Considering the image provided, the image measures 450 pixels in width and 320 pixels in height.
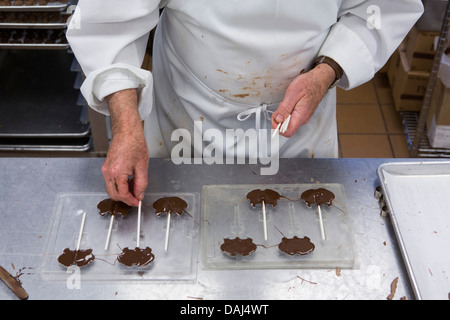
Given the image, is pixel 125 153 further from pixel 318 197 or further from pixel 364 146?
pixel 364 146

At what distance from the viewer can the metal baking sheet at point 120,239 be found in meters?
1.32

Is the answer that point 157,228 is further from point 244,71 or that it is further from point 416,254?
point 416,254

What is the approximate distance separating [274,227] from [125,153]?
45 centimetres

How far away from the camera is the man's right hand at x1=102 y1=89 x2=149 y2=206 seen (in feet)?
4.42

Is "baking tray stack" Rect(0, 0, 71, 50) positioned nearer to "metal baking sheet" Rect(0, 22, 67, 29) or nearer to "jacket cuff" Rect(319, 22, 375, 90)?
"metal baking sheet" Rect(0, 22, 67, 29)

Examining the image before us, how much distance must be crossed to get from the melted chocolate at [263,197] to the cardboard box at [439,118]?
1699 mm

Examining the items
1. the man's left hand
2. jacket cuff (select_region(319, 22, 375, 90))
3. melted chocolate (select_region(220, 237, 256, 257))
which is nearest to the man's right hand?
melted chocolate (select_region(220, 237, 256, 257))

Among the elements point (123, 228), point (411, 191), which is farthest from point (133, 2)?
point (411, 191)

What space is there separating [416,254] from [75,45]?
1.06 meters

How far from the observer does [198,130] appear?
1.73m

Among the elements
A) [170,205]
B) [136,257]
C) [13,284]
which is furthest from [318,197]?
[13,284]

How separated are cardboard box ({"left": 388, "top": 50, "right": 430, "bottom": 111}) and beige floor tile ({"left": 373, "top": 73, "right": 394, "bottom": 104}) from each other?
83 mm

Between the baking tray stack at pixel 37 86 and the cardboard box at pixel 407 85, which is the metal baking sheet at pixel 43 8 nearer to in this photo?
the baking tray stack at pixel 37 86

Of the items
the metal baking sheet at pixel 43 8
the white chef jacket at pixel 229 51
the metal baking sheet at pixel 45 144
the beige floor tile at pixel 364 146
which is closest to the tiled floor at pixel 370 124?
the beige floor tile at pixel 364 146
